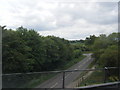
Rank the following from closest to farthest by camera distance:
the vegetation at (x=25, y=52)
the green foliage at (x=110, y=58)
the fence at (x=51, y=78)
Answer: the fence at (x=51, y=78) < the vegetation at (x=25, y=52) < the green foliage at (x=110, y=58)

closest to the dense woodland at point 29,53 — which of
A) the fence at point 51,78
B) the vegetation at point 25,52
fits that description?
the vegetation at point 25,52

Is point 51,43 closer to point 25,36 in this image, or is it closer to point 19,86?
point 25,36

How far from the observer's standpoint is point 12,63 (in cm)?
1462

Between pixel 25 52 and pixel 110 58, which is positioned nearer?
pixel 25 52

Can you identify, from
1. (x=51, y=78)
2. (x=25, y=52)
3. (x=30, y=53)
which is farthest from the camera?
(x=30, y=53)

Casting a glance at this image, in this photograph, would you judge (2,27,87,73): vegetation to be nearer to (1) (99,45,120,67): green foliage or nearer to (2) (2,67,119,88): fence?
(1) (99,45,120,67): green foliage

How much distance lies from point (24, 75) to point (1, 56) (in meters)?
11.9

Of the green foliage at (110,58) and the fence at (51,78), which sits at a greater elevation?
the fence at (51,78)

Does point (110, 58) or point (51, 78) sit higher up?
point (51, 78)

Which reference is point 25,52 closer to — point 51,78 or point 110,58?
point 110,58

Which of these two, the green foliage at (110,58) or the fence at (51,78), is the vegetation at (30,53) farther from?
the fence at (51,78)

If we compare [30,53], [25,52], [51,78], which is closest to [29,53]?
[30,53]

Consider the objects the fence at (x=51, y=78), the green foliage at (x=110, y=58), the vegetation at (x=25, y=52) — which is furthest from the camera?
the green foliage at (x=110, y=58)

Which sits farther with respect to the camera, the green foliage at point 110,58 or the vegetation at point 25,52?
the green foliage at point 110,58
